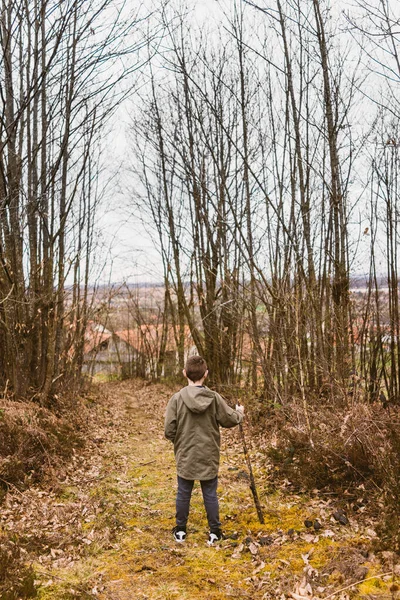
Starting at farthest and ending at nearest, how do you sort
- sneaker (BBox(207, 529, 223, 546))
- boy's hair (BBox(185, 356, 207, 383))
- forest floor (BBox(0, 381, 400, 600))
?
1. boy's hair (BBox(185, 356, 207, 383))
2. sneaker (BBox(207, 529, 223, 546))
3. forest floor (BBox(0, 381, 400, 600))

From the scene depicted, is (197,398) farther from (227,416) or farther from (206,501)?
(206,501)

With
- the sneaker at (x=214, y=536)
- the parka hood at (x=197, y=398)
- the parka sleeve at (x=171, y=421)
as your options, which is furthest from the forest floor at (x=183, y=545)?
the parka hood at (x=197, y=398)

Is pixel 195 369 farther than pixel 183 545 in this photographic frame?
Yes

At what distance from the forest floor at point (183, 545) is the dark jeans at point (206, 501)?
0.20m

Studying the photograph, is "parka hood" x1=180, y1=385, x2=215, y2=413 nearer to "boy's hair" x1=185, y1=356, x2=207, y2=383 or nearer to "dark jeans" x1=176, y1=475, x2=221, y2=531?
"boy's hair" x1=185, y1=356, x2=207, y2=383

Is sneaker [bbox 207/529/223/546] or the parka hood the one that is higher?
the parka hood

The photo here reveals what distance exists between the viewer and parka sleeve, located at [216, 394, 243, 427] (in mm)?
4285

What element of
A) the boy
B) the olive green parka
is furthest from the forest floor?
the olive green parka

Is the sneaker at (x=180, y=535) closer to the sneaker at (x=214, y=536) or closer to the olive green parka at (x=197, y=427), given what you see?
the sneaker at (x=214, y=536)

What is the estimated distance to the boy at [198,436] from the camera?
14.0 ft

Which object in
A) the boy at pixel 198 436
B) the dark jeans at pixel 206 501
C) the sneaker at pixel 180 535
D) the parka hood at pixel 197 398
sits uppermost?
the parka hood at pixel 197 398

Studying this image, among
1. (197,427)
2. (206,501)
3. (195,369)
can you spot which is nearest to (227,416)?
(197,427)

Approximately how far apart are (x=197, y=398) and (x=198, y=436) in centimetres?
34

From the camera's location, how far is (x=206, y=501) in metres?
4.29
